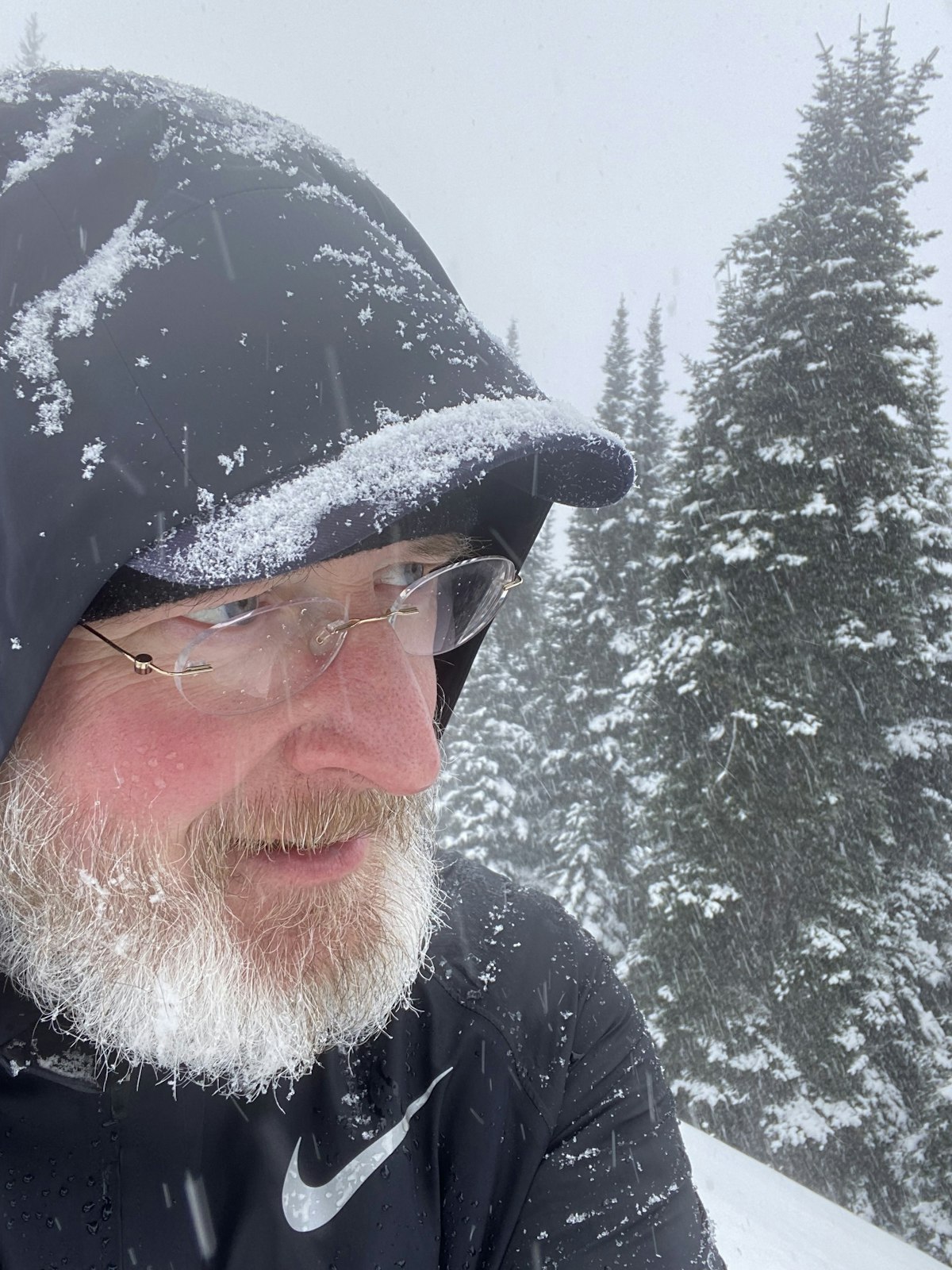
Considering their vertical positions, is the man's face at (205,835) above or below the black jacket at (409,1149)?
above

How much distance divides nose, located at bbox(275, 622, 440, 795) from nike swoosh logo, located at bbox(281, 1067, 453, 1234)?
0.72 m

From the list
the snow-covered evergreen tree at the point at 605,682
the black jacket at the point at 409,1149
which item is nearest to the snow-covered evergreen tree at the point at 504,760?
the snow-covered evergreen tree at the point at 605,682

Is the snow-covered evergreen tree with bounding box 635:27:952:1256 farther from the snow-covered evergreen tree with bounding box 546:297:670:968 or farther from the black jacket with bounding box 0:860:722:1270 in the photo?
the black jacket with bounding box 0:860:722:1270

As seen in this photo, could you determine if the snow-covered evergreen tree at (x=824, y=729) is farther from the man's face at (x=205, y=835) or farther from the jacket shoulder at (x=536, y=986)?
the man's face at (x=205, y=835)

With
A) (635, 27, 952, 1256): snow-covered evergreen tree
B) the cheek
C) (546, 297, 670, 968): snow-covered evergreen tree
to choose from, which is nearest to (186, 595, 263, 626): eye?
the cheek

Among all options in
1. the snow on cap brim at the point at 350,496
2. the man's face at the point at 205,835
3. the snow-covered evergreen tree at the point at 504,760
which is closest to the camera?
the snow on cap brim at the point at 350,496

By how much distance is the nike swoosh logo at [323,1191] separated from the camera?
53.7 inches

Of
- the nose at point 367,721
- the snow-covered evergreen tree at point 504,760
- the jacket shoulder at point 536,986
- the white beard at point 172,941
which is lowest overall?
the snow-covered evergreen tree at point 504,760

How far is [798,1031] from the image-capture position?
12.2m

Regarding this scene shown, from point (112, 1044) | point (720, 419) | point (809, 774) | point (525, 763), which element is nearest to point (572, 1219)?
point (112, 1044)

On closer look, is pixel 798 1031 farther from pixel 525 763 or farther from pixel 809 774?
pixel 525 763

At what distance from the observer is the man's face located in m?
1.20

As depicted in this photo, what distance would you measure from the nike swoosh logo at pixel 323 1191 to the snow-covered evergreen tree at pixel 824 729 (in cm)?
1176

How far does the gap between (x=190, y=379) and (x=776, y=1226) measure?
27.5 feet
